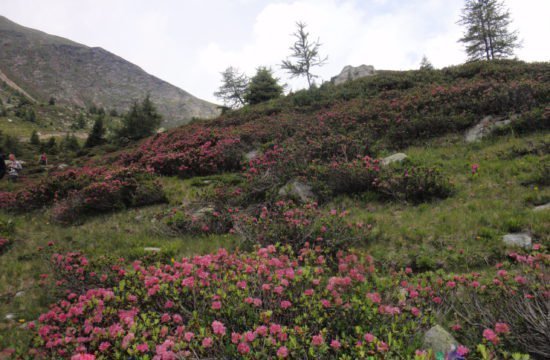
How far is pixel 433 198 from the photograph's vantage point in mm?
7066

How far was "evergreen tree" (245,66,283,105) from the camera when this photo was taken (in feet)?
94.4

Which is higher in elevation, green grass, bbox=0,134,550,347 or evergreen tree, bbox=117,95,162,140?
evergreen tree, bbox=117,95,162,140

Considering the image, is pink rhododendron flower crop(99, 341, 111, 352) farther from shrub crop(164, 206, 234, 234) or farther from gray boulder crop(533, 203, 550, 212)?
gray boulder crop(533, 203, 550, 212)

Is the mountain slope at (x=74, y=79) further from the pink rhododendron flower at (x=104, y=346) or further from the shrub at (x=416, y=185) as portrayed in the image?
the pink rhododendron flower at (x=104, y=346)

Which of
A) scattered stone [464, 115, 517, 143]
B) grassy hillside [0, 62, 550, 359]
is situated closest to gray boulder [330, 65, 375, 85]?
grassy hillside [0, 62, 550, 359]

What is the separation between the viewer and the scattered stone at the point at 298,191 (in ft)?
26.7

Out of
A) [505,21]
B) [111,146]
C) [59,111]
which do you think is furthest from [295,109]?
[59,111]

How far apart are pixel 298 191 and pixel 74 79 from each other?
198184 mm

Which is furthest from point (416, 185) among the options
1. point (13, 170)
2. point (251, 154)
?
point (13, 170)

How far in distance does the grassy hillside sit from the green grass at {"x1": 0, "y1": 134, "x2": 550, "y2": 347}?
0.04 m

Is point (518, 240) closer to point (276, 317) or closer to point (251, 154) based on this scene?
point (276, 317)

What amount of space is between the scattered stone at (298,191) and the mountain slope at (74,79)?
450ft

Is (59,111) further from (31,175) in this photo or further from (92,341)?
(92,341)

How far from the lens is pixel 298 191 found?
8.35 meters
